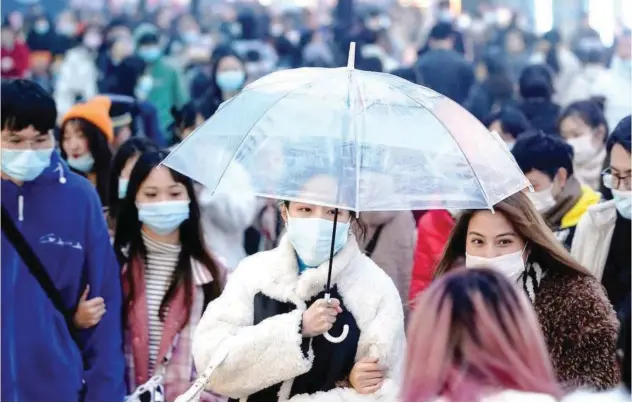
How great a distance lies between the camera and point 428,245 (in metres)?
5.95

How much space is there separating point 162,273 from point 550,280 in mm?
1979

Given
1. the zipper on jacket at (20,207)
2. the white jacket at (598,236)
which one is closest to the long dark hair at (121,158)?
the zipper on jacket at (20,207)

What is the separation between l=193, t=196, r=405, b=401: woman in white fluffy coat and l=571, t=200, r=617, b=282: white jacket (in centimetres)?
145

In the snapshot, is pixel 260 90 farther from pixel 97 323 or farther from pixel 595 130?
pixel 595 130

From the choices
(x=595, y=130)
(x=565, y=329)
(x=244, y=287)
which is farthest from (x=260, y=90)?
(x=595, y=130)

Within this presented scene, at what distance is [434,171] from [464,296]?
1359mm

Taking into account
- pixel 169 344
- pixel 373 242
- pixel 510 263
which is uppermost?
pixel 510 263

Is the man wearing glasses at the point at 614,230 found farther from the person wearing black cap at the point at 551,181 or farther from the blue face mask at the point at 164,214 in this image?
the blue face mask at the point at 164,214

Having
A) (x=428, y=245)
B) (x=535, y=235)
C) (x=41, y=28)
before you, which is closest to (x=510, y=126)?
(x=428, y=245)

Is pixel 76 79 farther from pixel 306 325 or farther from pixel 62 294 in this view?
pixel 306 325

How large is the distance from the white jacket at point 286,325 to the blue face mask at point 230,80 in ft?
20.0

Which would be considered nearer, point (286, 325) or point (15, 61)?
point (286, 325)

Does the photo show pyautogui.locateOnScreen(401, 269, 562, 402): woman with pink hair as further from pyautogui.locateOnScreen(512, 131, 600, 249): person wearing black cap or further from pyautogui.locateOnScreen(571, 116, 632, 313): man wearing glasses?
pyautogui.locateOnScreen(512, 131, 600, 249): person wearing black cap

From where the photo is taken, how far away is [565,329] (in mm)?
4480
